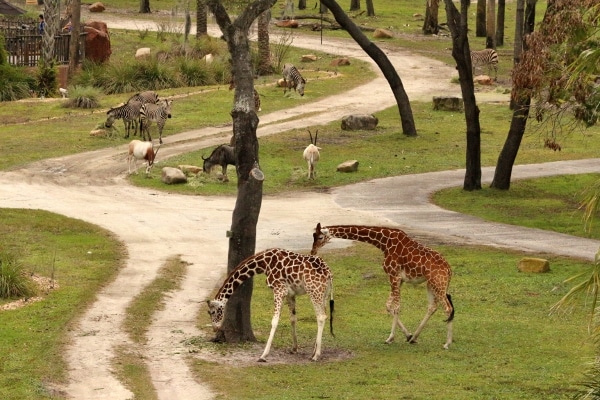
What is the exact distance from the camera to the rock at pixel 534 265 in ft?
97.4

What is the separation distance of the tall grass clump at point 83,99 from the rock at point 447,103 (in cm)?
1547

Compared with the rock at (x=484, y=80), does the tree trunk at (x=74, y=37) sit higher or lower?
higher

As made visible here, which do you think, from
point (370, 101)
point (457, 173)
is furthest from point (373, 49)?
point (370, 101)

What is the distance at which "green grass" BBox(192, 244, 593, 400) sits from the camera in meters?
19.6

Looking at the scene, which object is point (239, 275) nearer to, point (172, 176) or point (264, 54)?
point (172, 176)

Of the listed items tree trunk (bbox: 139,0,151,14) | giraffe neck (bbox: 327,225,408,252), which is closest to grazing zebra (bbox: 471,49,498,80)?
tree trunk (bbox: 139,0,151,14)

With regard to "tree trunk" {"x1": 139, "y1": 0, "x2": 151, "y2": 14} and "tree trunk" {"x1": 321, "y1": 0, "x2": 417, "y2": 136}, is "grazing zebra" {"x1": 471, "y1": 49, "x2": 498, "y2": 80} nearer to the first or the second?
"tree trunk" {"x1": 321, "y1": 0, "x2": 417, "y2": 136}

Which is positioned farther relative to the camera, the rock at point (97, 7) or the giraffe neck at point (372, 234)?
the rock at point (97, 7)

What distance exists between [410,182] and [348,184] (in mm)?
2186

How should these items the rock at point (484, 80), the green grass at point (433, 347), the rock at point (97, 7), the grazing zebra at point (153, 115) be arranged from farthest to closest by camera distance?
the rock at point (97, 7) < the rock at point (484, 80) < the grazing zebra at point (153, 115) < the green grass at point (433, 347)

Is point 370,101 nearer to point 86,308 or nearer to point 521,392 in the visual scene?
point 86,308

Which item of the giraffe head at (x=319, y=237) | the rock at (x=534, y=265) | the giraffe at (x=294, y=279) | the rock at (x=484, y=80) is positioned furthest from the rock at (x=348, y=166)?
the giraffe at (x=294, y=279)

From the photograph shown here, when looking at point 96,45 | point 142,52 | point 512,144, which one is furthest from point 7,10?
point 512,144

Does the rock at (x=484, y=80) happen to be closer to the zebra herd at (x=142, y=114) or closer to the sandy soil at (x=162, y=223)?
the sandy soil at (x=162, y=223)
